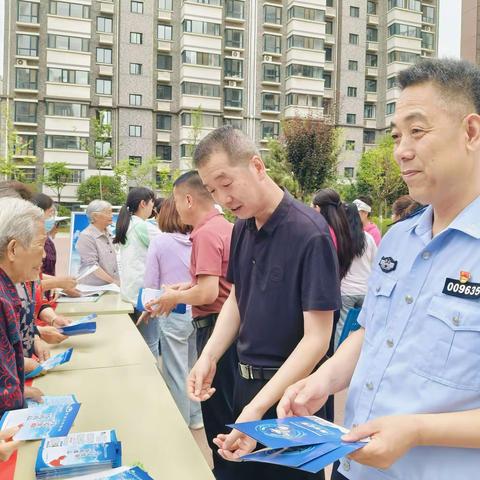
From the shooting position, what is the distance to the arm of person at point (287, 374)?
1275 mm

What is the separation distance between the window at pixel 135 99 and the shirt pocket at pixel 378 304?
3148 centimetres

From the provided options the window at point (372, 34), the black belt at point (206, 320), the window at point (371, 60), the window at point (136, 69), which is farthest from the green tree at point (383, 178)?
the black belt at point (206, 320)

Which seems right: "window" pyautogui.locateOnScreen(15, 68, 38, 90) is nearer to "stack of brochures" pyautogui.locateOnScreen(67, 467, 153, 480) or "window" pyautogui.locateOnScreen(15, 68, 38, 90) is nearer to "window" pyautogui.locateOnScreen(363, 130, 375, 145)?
"window" pyautogui.locateOnScreen(363, 130, 375, 145)

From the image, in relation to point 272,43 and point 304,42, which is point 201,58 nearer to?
point 272,43

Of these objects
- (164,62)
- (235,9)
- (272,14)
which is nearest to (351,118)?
(272,14)

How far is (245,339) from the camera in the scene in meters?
1.72

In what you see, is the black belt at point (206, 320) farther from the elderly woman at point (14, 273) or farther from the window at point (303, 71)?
the window at point (303, 71)

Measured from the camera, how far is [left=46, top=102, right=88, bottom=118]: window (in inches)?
1165

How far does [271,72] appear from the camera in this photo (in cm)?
3341

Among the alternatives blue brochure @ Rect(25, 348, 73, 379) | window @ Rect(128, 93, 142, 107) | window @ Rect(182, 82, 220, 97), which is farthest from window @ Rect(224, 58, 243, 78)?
blue brochure @ Rect(25, 348, 73, 379)

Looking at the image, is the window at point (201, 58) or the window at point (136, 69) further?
the window at point (201, 58)

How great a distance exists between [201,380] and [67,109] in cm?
3113

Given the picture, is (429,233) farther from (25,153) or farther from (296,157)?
(25,153)

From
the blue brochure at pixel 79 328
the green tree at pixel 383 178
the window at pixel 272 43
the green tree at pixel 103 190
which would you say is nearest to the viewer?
the blue brochure at pixel 79 328
